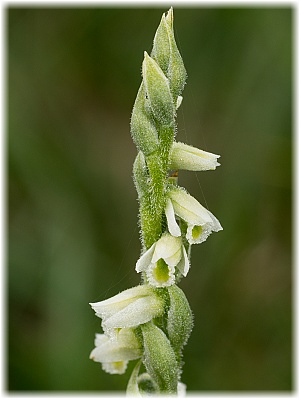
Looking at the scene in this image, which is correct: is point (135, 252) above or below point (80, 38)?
below

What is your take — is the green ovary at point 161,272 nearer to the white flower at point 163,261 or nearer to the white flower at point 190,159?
the white flower at point 163,261

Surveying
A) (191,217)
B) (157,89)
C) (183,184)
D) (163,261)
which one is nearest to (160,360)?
(163,261)

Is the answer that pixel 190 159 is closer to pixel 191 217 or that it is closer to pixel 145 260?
pixel 191 217

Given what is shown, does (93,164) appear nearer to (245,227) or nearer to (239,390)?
(245,227)

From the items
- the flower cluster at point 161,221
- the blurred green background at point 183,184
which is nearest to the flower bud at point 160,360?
the flower cluster at point 161,221

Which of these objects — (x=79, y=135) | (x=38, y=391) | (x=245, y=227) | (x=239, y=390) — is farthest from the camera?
(x=79, y=135)

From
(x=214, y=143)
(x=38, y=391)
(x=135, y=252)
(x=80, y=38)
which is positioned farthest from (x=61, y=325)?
(x=80, y=38)

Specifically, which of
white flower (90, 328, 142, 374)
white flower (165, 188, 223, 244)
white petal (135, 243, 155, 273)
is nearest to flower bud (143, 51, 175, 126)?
white flower (165, 188, 223, 244)
